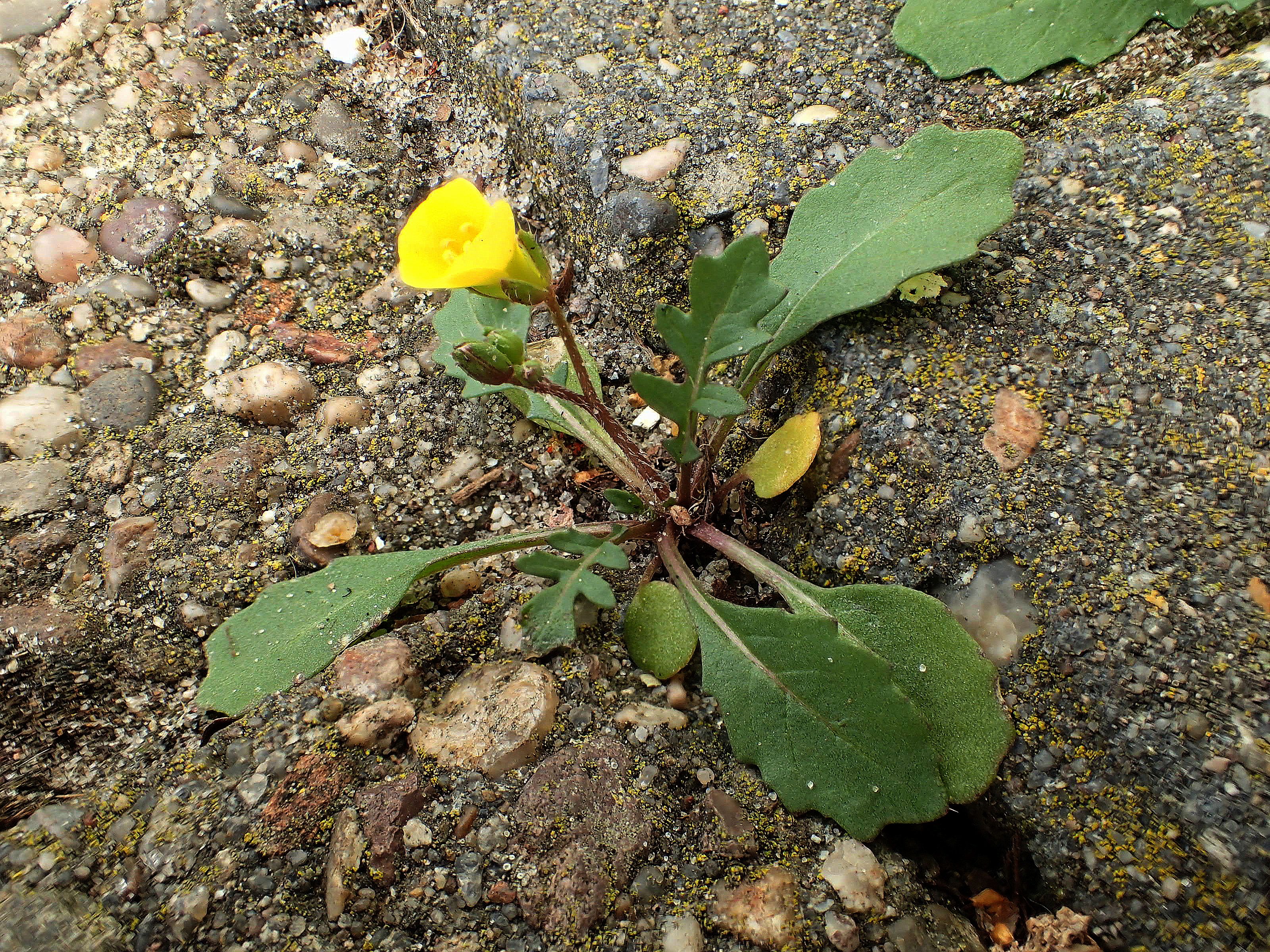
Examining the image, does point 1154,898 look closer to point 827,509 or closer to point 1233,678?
point 1233,678

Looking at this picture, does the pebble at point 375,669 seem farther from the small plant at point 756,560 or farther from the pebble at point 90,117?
the pebble at point 90,117

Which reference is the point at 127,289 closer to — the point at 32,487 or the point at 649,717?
the point at 32,487

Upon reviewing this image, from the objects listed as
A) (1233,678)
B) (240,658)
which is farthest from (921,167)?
(240,658)

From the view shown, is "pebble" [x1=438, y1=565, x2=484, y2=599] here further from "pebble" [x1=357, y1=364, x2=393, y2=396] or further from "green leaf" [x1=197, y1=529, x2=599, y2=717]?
"pebble" [x1=357, y1=364, x2=393, y2=396]

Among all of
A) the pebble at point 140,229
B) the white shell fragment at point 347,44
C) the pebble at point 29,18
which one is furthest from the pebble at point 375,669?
the pebble at point 29,18

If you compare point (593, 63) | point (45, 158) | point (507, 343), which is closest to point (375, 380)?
point (507, 343)

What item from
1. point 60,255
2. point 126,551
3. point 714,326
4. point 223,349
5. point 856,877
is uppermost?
point 60,255

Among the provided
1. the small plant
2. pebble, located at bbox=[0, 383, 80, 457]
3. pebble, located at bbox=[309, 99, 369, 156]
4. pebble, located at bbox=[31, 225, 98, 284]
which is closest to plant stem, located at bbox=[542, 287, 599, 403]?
the small plant
